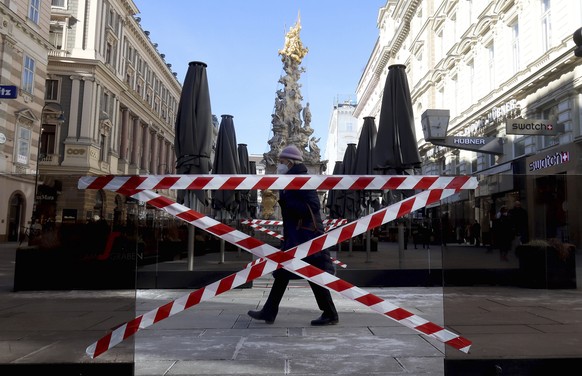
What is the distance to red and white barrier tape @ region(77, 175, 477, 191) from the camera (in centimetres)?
358

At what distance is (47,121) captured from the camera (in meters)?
39.1

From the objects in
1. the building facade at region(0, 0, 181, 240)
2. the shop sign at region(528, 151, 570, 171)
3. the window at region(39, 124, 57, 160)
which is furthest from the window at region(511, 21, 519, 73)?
the window at region(39, 124, 57, 160)

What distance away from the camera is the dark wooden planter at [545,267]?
402 cm

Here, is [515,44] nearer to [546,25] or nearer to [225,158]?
[546,25]

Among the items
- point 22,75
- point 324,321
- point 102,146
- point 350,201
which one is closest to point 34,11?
point 22,75

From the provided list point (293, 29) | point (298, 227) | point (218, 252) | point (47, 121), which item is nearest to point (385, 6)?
point (293, 29)

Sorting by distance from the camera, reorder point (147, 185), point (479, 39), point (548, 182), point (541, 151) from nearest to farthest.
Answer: point (147, 185)
point (548, 182)
point (541, 151)
point (479, 39)

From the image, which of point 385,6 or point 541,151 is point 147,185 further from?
point 385,6

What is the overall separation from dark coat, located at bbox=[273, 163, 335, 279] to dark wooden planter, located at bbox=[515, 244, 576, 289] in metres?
1.92

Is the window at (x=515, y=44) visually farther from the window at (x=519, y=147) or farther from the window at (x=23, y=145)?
the window at (x=23, y=145)

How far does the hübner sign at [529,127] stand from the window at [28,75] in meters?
27.1

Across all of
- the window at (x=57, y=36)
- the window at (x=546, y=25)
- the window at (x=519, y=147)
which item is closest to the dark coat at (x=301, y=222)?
the window at (x=546, y=25)

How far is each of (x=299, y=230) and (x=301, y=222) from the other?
0.29 feet

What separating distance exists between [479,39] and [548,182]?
2884 centimetres
